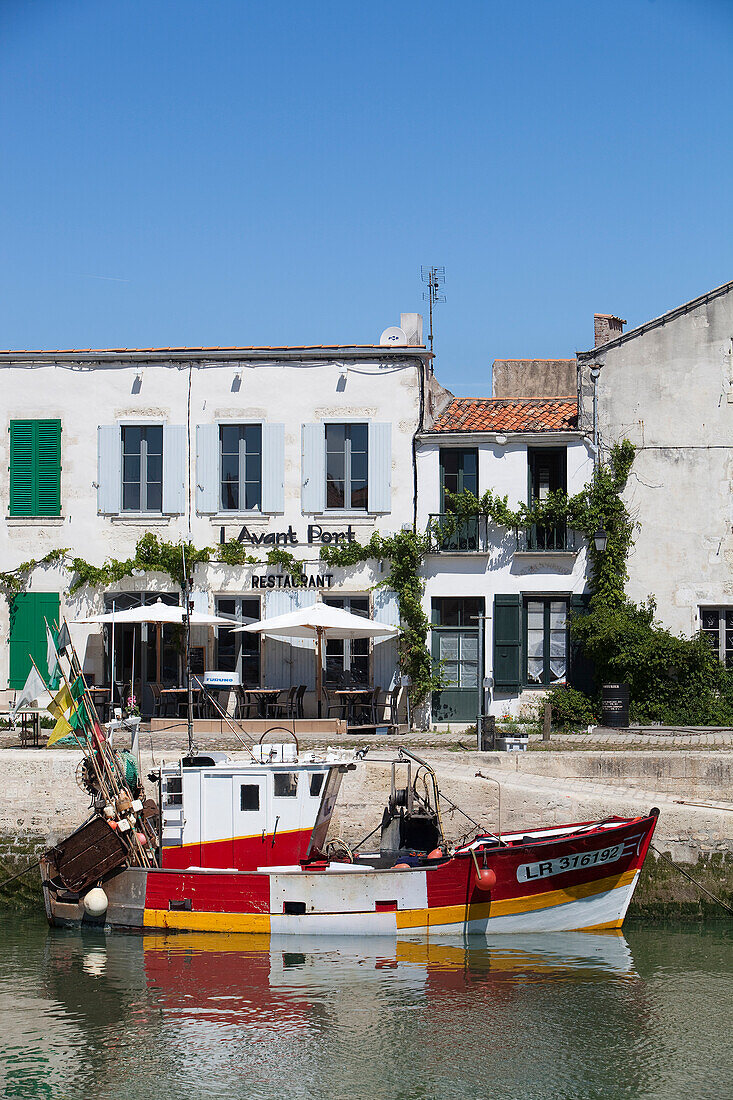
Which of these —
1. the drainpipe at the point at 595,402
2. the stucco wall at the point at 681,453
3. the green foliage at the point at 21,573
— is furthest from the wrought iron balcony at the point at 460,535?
the green foliage at the point at 21,573

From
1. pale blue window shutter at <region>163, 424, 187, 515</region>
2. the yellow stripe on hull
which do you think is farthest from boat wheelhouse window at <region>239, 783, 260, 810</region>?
pale blue window shutter at <region>163, 424, 187, 515</region>

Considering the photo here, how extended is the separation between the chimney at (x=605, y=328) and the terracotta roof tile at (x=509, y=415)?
1.32 metres

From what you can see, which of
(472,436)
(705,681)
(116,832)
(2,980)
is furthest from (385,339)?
(2,980)

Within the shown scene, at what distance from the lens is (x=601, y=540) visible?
22656 millimetres

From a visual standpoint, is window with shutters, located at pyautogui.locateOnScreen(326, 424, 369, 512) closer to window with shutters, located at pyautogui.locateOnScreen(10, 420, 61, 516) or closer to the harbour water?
window with shutters, located at pyautogui.locateOnScreen(10, 420, 61, 516)

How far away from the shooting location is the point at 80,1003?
13.0m

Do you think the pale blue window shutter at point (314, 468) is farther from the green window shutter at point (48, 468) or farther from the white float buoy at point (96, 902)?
the white float buoy at point (96, 902)

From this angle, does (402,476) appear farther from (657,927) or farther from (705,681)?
(657,927)

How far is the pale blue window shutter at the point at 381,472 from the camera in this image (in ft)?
76.3

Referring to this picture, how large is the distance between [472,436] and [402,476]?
5.07 ft

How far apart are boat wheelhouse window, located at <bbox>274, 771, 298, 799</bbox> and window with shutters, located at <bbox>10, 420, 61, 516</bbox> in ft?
32.5

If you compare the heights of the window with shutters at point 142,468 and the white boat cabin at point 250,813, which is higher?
the window with shutters at point 142,468

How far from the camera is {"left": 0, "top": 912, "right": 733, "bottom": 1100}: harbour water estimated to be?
11109 mm

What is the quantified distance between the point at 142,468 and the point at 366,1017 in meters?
13.6
